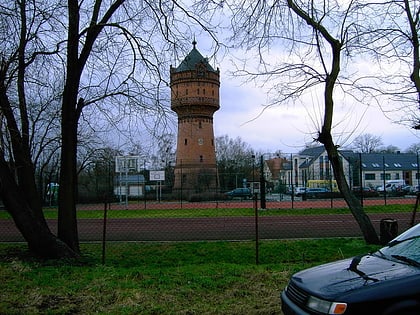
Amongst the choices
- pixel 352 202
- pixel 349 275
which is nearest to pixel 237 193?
pixel 352 202

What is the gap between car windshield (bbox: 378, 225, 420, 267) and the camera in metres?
4.85

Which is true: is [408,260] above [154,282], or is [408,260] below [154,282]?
above

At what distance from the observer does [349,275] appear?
470 cm

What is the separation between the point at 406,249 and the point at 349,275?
994 mm

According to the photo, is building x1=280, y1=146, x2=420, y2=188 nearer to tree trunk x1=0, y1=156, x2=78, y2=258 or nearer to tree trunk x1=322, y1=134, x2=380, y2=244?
tree trunk x1=322, y1=134, x2=380, y2=244

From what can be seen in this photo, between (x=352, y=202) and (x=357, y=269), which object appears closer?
(x=357, y=269)

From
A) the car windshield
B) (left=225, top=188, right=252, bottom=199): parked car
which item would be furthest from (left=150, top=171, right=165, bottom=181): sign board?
the car windshield

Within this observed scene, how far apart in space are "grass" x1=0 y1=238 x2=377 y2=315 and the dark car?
1.16 metres

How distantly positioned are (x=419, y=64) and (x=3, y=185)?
11258mm

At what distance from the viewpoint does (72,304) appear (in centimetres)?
625

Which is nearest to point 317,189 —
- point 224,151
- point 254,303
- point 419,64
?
point 419,64

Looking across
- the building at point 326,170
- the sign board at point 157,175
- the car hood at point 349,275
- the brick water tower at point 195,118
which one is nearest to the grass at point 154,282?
the car hood at point 349,275

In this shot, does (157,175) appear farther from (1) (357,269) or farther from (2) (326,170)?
(1) (357,269)

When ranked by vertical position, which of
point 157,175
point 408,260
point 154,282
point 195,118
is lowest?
point 154,282
